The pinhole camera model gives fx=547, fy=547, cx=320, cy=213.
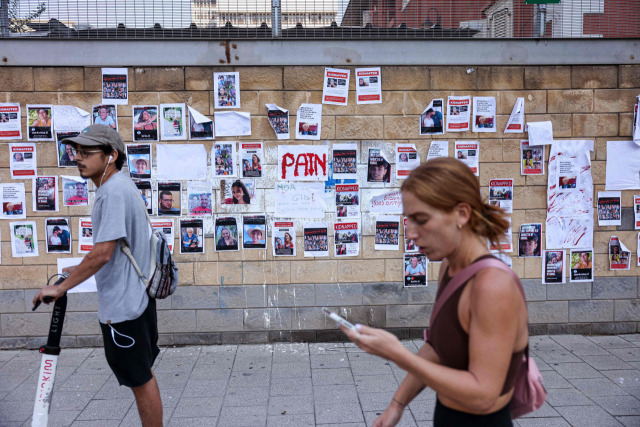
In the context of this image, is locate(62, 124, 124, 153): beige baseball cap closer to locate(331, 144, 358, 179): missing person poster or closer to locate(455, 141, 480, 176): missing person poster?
locate(331, 144, 358, 179): missing person poster

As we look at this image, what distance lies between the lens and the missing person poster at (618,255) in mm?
5434

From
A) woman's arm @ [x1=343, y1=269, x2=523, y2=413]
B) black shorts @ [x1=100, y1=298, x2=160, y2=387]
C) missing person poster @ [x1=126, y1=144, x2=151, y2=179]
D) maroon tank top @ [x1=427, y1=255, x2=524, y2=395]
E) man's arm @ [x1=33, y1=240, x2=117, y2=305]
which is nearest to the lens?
woman's arm @ [x1=343, y1=269, x2=523, y2=413]

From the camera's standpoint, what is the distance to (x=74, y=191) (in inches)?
202

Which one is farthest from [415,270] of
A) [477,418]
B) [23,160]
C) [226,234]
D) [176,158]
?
[23,160]

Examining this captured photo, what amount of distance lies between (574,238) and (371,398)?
2732 mm

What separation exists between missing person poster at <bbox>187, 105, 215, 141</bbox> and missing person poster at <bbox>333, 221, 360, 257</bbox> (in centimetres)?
149

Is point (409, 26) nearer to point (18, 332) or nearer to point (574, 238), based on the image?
point (574, 238)

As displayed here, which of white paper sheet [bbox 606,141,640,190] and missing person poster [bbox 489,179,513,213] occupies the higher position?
white paper sheet [bbox 606,141,640,190]

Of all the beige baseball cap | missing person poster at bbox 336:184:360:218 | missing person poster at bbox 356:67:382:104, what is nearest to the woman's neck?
the beige baseball cap

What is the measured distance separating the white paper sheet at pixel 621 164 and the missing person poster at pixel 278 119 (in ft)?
10.4

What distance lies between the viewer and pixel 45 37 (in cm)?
505

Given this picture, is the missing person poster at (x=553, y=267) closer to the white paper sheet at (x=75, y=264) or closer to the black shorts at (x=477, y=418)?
the black shorts at (x=477, y=418)

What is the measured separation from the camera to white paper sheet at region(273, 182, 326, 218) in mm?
5246

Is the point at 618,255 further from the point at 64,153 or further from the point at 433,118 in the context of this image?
the point at 64,153
